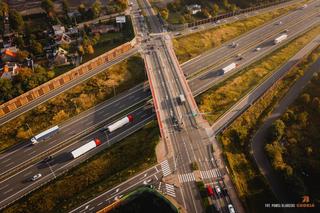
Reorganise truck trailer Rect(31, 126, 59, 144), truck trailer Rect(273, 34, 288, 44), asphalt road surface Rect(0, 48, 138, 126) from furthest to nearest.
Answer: truck trailer Rect(273, 34, 288, 44)
asphalt road surface Rect(0, 48, 138, 126)
truck trailer Rect(31, 126, 59, 144)

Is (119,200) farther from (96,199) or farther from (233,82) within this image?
(233,82)

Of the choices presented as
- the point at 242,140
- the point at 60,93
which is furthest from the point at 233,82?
the point at 60,93

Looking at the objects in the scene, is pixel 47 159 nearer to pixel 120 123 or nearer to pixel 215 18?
pixel 120 123

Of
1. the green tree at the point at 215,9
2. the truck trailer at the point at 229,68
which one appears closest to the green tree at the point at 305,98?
the truck trailer at the point at 229,68

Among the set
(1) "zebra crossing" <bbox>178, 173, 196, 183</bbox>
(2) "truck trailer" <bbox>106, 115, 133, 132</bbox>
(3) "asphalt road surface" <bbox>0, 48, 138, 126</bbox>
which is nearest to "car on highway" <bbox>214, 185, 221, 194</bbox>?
(1) "zebra crossing" <bbox>178, 173, 196, 183</bbox>

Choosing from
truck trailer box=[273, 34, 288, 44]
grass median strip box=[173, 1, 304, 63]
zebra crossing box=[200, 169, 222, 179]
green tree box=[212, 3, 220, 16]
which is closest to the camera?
zebra crossing box=[200, 169, 222, 179]

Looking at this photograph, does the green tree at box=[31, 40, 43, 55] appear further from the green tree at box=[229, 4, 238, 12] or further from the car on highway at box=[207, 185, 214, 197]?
the green tree at box=[229, 4, 238, 12]

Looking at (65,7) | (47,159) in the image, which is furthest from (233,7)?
(47,159)

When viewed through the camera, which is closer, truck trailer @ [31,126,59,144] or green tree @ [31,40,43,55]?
truck trailer @ [31,126,59,144]
